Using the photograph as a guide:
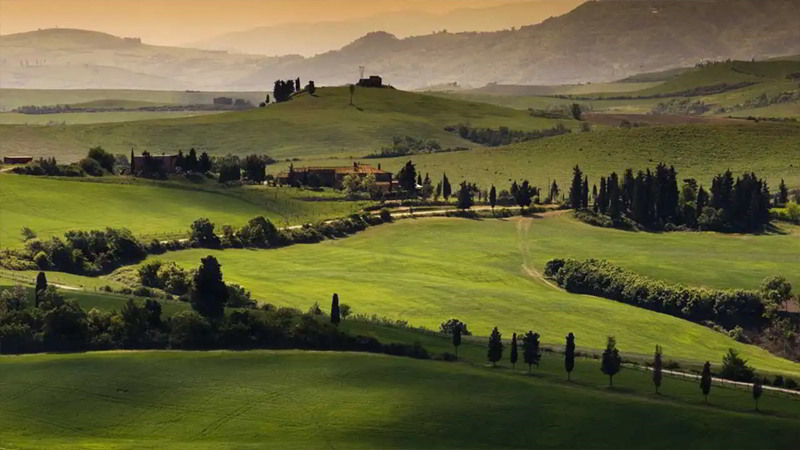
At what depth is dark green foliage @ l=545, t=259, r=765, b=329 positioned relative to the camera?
584 ft

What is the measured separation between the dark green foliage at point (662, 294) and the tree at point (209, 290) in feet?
195

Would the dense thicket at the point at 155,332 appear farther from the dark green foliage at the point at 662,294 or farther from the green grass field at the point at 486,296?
the dark green foliage at the point at 662,294

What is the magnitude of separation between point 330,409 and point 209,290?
40.0 metres

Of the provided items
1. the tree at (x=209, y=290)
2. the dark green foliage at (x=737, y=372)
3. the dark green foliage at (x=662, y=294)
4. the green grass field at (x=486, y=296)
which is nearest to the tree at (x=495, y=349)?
the dark green foliage at (x=737, y=372)

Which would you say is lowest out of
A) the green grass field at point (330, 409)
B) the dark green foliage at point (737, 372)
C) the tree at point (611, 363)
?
the green grass field at point (330, 409)

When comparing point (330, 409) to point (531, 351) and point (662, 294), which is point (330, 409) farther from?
point (662, 294)

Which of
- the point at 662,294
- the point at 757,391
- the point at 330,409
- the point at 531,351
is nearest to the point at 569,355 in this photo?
the point at 531,351

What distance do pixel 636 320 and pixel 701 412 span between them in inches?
2288

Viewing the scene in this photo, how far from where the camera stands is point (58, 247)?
18062cm

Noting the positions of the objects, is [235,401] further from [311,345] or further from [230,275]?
[230,275]

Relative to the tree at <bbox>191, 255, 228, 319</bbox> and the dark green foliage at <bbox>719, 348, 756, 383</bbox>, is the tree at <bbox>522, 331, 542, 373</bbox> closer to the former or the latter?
the dark green foliage at <bbox>719, 348, 756, 383</bbox>

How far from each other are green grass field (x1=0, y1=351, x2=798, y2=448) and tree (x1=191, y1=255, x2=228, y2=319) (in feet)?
→ 60.7

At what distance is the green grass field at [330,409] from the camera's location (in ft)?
355

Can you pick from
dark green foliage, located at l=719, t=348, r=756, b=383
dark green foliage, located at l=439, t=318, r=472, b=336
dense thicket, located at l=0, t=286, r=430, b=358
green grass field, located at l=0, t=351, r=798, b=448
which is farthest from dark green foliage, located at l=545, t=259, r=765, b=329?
green grass field, located at l=0, t=351, r=798, b=448
